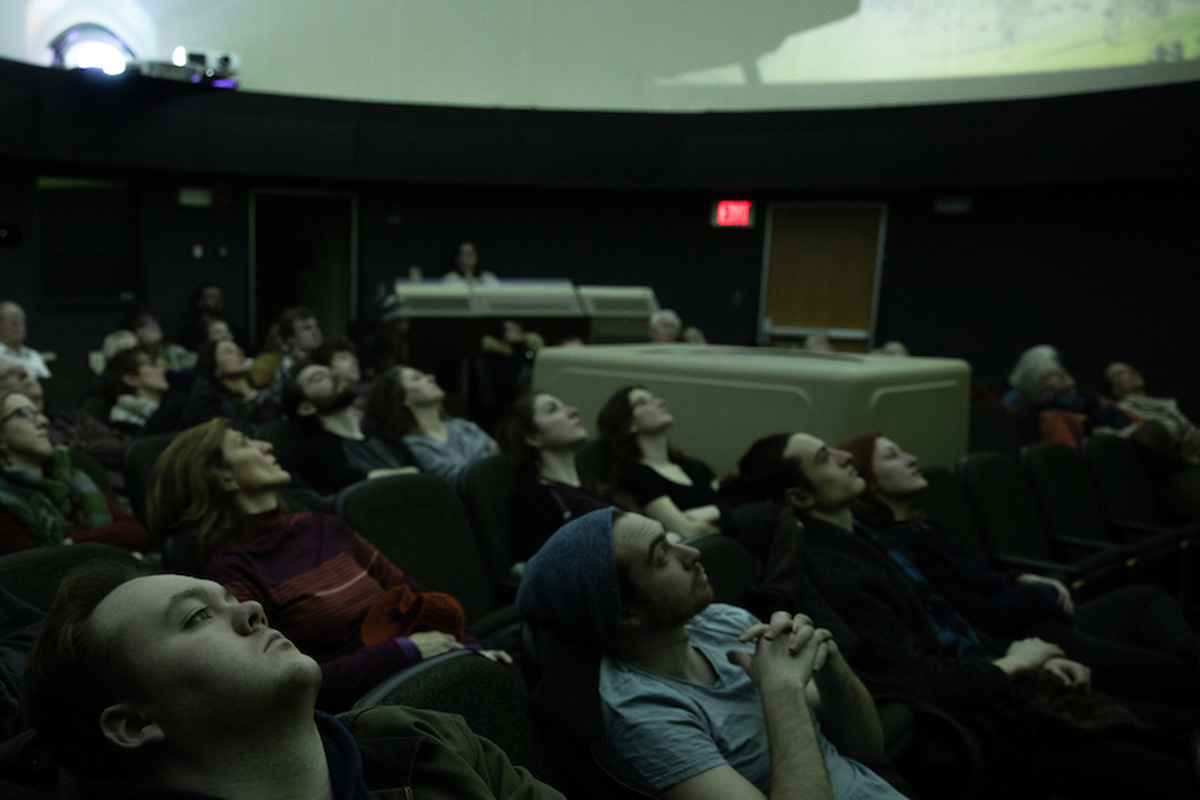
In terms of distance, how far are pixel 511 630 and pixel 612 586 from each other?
77cm

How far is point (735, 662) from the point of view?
1.41m

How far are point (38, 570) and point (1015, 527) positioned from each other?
9.33ft

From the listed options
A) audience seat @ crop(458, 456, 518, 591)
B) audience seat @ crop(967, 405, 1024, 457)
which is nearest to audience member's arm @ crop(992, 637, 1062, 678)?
audience seat @ crop(458, 456, 518, 591)

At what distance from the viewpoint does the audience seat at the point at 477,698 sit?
3.81 ft

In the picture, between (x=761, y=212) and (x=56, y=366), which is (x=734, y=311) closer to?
(x=761, y=212)

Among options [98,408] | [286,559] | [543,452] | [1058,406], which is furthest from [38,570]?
[1058,406]

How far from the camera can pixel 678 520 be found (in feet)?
8.10

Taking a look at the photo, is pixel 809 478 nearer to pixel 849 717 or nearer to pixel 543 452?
pixel 849 717

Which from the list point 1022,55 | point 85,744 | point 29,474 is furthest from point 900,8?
point 85,744

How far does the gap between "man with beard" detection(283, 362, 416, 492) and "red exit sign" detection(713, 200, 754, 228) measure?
16.6 feet

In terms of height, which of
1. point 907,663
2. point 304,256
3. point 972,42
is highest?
point 972,42

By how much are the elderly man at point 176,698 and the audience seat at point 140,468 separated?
5.43 feet

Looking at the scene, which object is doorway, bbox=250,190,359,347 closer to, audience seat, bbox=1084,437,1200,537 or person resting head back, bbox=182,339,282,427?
person resting head back, bbox=182,339,282,427

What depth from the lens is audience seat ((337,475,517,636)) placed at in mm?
2154
